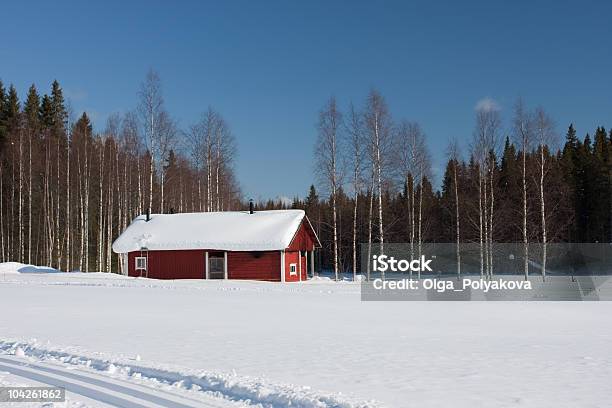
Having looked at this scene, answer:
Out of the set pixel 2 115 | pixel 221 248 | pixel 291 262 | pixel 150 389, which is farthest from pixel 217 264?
pixel 2 115

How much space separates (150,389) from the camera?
7.67 metres

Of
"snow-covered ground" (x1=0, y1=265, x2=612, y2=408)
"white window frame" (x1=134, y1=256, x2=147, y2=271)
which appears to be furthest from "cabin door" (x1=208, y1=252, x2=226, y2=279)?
"snow-covered ground" (x1=0, y1=265, x2=612, y2=408)

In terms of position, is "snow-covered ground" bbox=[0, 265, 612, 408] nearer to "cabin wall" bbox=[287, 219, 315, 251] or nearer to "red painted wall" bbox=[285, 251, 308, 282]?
"red painted wall" bbox=[285, 251, 308, 282]

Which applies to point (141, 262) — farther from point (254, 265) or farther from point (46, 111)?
Result: point (46, 111)

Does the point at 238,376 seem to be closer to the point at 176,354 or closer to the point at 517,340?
the point at 176,354

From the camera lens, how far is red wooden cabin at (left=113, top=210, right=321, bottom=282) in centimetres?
3312

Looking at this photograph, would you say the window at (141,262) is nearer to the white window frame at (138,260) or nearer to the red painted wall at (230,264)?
the white window frame at (138,260)

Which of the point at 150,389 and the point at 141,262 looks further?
the point at 141,262

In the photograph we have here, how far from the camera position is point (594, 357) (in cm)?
1008

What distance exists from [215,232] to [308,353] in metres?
25.0

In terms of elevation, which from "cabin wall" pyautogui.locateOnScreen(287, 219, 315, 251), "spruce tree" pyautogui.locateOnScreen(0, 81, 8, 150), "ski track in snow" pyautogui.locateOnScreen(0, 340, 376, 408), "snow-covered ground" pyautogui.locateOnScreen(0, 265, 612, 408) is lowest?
"snow-covered ground" pyautogui.locateOnScreen(0, 265, 612, 408)

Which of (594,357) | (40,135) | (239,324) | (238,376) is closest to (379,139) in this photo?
(239,324)

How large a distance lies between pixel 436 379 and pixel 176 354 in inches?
192

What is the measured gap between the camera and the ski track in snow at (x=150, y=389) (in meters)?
6.91
